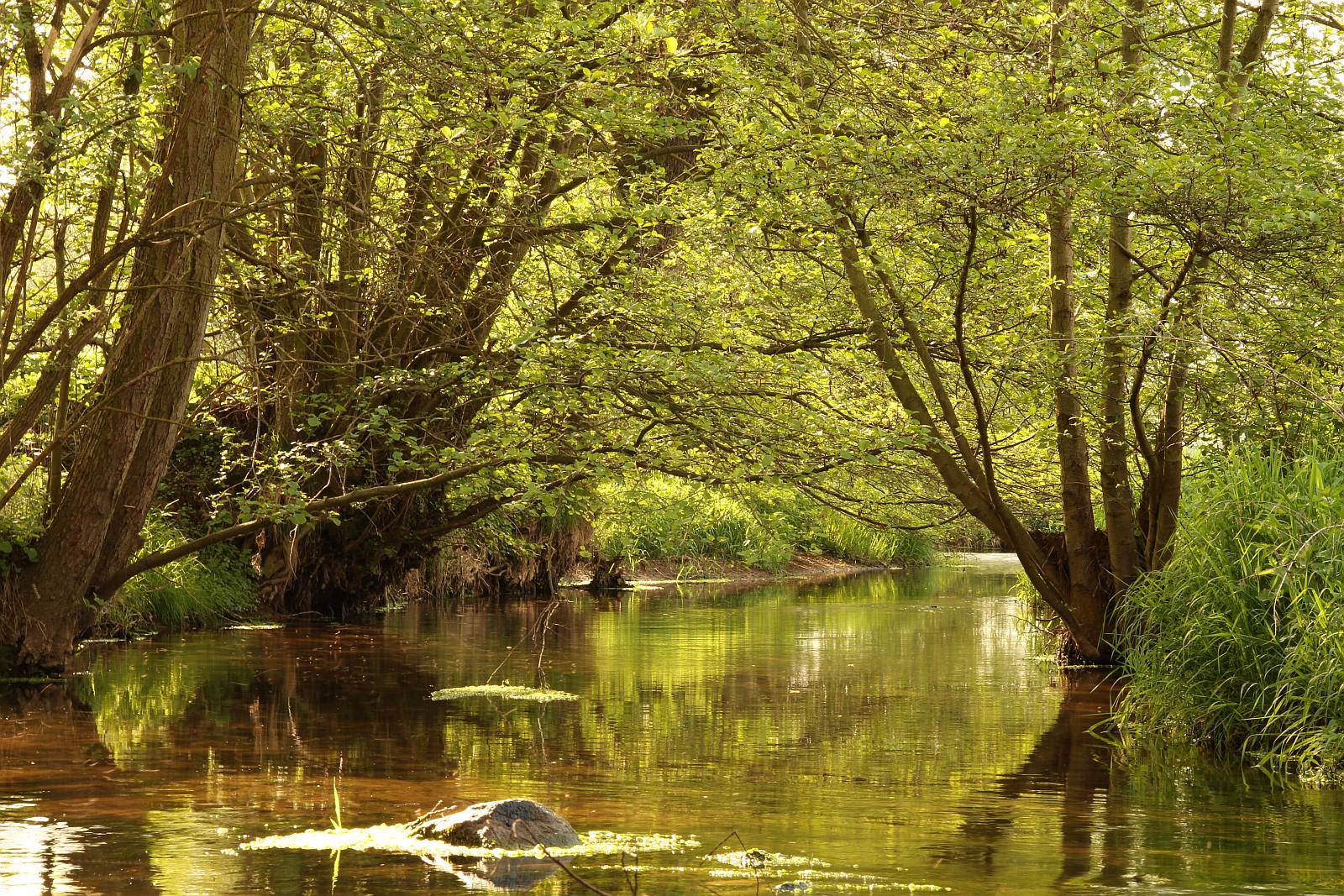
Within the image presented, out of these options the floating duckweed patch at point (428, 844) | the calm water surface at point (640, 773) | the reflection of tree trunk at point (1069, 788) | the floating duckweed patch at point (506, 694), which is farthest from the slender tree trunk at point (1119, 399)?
the floating duckweed patch at point (428, 844)

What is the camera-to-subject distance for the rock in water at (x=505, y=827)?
6535 mm

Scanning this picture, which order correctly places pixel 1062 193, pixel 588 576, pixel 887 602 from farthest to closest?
1. pixel 588 576
2. pixel 887 602
3. pixel 1062 193

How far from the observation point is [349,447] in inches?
519

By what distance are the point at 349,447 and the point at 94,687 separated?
112 inches

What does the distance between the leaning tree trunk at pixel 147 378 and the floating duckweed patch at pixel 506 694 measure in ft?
9.82

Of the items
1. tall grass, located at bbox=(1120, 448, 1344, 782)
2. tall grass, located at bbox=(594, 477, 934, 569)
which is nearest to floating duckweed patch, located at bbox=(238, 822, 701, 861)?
tall grass, located at bbox=(1120, 448, 1344, 782)

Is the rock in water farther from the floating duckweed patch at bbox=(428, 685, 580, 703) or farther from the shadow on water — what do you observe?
the floating duckweed patch at bbox=(428, 685, 580, 703)

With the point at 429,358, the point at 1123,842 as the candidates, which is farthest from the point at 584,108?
the point at 1123,842

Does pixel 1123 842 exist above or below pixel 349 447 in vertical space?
below

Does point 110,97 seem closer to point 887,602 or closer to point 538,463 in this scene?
point 538,463

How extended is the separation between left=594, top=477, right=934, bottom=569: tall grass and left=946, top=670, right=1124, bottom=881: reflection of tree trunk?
7858 mm

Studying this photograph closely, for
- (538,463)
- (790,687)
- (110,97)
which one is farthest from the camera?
(538,463)

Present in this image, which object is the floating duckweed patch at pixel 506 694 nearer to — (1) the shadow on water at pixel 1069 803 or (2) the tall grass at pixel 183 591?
(1) the shadow on water at pixel 1069 803

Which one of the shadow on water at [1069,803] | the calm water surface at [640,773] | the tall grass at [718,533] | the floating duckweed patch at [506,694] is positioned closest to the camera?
the calm water surface at [640,773]
